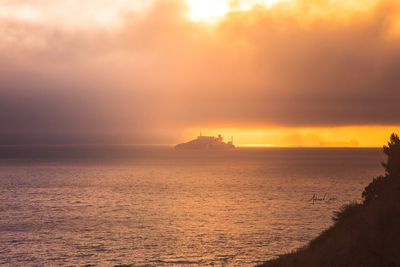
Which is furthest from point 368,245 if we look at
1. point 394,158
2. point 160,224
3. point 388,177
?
point 160,224

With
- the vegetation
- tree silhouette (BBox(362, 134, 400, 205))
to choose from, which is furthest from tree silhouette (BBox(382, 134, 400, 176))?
the vegetation

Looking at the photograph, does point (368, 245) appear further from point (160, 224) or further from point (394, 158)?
point (160, 224)

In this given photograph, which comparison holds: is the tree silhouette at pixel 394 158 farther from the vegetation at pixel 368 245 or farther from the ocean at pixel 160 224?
the ocean at pixel 160 224

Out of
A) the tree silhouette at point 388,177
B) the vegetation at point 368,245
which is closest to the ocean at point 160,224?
the tree silhouette at point 388,177

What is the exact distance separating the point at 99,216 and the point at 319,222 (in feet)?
163

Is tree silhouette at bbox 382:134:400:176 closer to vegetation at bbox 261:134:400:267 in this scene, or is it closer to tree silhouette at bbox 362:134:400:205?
tree silhouette at bbox 362:134:400:205

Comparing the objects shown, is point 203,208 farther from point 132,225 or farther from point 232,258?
point 232,258

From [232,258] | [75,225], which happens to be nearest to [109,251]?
[232,258]

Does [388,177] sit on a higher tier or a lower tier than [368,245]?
higher

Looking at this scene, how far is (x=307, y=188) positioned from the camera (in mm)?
170875

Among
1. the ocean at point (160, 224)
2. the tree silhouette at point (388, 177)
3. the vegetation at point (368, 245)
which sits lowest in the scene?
the ocean at point (160, 224)

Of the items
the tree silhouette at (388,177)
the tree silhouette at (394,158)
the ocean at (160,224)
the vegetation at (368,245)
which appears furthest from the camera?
the ocean at (160,224)

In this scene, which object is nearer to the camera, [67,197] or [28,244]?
[28,244]

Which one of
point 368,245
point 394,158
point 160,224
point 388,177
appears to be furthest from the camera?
point 160,224
